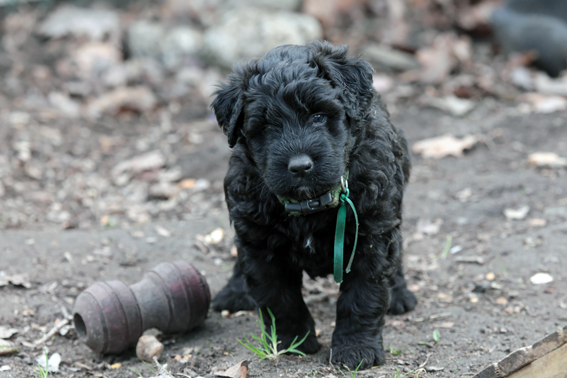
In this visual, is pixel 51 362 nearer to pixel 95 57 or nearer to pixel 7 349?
pixel 7 349

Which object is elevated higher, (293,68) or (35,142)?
(293,68)

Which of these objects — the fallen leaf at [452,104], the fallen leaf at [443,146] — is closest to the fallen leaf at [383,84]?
the fallen leaf at [452,104]

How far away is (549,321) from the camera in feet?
12.7

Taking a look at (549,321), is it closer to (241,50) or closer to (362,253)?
(362,253)

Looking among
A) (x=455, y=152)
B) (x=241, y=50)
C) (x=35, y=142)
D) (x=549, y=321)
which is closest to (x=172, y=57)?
(x=241, y=50)

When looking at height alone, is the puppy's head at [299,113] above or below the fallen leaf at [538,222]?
above

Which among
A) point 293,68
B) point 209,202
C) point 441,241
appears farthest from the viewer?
point 209,202

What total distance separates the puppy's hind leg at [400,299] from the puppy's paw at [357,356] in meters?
0.76

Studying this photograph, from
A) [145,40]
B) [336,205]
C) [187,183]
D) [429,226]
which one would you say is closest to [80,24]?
[145,40]

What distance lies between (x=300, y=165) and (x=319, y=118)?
1.04ft

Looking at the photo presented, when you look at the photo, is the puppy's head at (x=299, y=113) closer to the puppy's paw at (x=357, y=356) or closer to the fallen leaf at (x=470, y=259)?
the puppy's paw at (x=357, y=356)

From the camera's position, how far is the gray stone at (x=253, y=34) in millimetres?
9133

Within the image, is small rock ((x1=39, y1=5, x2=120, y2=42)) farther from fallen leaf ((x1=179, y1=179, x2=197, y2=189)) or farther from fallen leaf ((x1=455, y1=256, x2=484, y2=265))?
fallen leaf ((x1=455, y1=256, x2=484, y2=265))

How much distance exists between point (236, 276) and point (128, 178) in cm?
298
